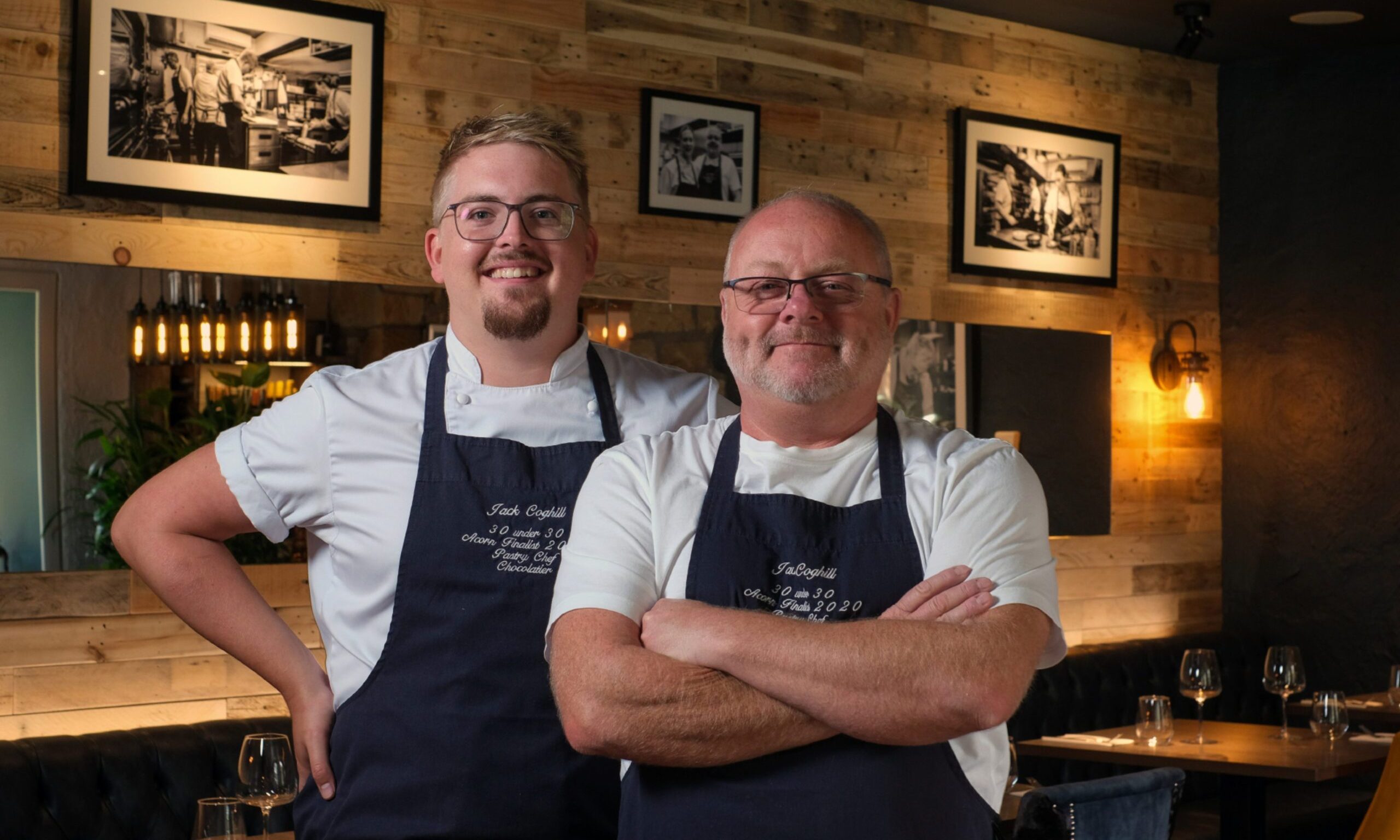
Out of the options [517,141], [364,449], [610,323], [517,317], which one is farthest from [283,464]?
[610,323]

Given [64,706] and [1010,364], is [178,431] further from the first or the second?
[1010,364]

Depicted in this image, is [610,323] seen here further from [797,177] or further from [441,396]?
[441,396]

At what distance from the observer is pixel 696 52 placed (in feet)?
17.0

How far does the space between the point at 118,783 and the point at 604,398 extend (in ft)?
6.89

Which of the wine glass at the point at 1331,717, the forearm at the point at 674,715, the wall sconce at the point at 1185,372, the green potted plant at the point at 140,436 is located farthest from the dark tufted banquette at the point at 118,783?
the wall sconce at the point at 1185,372

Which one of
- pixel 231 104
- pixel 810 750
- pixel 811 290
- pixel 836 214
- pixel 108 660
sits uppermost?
pixel 231 104

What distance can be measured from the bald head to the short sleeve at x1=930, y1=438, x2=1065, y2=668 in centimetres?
31

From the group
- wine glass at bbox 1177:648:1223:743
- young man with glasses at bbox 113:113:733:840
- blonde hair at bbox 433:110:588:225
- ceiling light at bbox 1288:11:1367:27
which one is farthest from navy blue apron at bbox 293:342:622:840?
ceiling light at bbox 1288:11:1367:27

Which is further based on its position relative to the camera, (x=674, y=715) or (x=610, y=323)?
(x=610, y=323)

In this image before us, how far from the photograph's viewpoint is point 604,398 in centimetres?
223

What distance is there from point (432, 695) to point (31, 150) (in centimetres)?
268

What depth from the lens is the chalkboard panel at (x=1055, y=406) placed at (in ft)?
19.2

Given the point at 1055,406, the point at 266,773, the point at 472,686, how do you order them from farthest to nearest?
the point at 1055,406
the point at 266,773
the point at 472,686

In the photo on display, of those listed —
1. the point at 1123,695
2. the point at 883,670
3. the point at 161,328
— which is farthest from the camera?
the point at 1123,695
